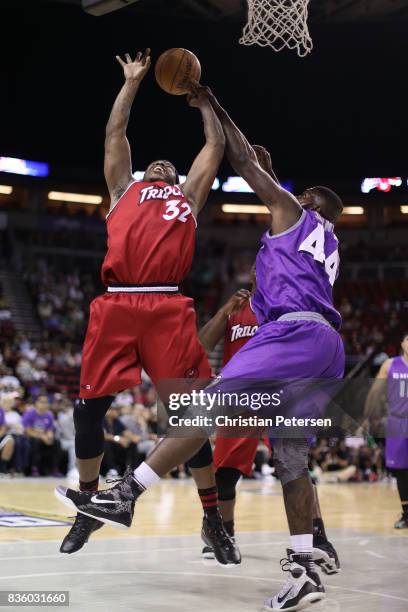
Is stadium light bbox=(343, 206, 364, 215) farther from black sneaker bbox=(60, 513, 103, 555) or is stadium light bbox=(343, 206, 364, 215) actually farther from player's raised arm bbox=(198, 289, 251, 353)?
black sneaker bbox=(60, 513, 103, 555)

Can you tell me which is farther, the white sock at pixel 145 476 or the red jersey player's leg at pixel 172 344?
the red jersey player's leg at pixel 172 344

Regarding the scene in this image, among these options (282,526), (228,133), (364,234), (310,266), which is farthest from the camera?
(364,234)

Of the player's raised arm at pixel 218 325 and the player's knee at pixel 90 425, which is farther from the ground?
the player's raised arm at pixel 218 325

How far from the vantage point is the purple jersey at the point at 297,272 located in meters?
4.34

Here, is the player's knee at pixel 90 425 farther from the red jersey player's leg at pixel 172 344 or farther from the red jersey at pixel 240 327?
the red jersey at pixel 240 327

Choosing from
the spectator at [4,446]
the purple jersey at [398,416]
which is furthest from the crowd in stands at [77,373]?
the purple jersey at [398,416]

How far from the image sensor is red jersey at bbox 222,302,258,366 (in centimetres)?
599

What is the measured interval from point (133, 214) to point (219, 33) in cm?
1935

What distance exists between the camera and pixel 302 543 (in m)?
4.10

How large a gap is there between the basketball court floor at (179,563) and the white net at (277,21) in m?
4.04

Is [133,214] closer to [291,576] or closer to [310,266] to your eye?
[310,266]

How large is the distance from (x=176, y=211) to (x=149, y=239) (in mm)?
252

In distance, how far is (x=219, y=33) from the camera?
75.0 ft

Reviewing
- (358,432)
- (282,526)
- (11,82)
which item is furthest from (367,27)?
(282,526)
